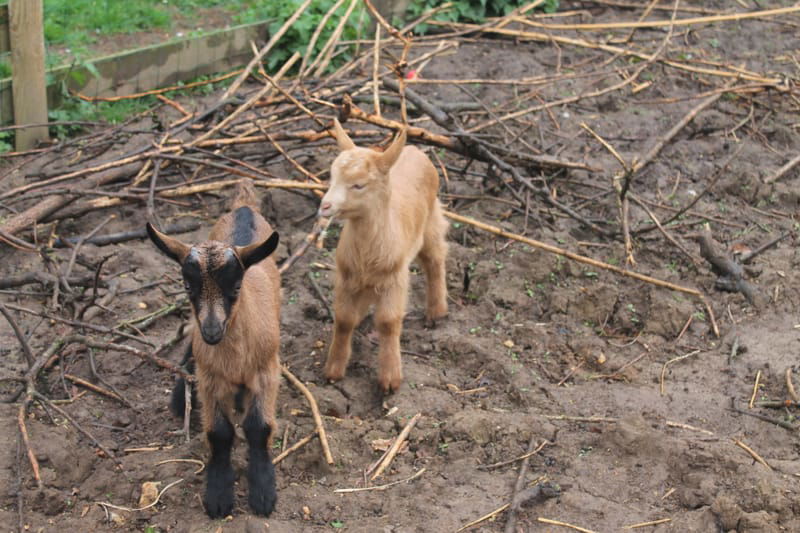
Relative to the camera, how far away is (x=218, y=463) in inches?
199

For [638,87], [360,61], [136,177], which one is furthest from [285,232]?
[638,87]

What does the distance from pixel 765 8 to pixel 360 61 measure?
621 centimetres

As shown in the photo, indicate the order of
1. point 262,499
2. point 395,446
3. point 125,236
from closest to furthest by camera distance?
point 262,499
point 395,446
point 125,236

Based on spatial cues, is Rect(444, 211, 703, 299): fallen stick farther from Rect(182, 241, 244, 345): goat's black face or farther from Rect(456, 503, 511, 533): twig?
Rect(182, 241, 244, 345): goat's black face

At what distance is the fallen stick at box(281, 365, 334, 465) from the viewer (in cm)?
545

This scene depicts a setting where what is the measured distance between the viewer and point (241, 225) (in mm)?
5488

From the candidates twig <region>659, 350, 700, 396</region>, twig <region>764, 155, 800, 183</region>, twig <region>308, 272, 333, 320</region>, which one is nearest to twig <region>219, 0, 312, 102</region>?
twig <region>308, 272, 333, 320</region>

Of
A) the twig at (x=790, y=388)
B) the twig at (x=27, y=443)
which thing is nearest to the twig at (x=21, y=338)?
the twig at (x=27, y=443)

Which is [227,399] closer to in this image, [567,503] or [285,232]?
[567,503]

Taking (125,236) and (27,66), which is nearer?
(125,236)

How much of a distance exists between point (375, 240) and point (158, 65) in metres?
4.63

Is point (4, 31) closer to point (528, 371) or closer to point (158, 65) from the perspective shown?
point (158, 65)

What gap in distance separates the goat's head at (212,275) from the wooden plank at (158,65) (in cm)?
483

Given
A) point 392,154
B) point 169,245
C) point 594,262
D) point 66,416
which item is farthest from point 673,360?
point 66,416
